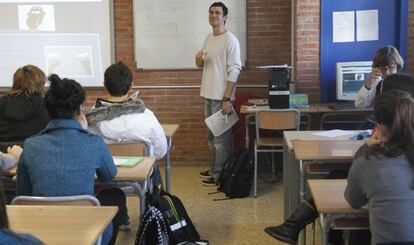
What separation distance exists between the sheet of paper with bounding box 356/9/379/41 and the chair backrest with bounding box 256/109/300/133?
1.25 meters

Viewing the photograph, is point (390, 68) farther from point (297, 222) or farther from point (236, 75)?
point (297, 222)

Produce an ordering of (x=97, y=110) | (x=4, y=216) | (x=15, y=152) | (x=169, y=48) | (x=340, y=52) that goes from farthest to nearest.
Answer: (x=169, y=48)
(x=340, y=52)
(x=97, y=110)
(x=15, y=152)
(x=4, y=216)

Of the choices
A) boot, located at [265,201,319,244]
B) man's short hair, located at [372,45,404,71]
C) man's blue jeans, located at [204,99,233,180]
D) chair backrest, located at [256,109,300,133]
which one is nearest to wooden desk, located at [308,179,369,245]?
boot, located at [265,201,319,244]

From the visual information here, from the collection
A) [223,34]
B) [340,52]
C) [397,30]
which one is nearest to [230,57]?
[223,34]

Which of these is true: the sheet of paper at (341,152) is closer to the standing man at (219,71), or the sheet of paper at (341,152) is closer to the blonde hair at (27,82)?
the blonde hair at (27,82)

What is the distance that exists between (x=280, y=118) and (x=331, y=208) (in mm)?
2511

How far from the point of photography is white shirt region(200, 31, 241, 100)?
4930 millimetres

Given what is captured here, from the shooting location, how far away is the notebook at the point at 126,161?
2.83 m

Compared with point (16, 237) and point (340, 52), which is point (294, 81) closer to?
point (340, 52)

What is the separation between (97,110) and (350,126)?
2.96 metres

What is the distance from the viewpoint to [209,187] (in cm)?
508

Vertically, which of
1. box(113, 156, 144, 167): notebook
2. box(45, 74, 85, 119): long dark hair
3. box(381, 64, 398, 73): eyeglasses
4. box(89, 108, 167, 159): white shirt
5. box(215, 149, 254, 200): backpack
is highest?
box(381, 64, 398, 73): eyeglasses

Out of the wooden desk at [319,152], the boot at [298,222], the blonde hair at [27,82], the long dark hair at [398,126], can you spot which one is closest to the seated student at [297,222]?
the boot at [298,222]

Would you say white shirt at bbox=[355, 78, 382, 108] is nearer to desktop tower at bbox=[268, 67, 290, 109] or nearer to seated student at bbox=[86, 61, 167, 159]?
desktop tower at bbox=[268, 67, 290, 109]
